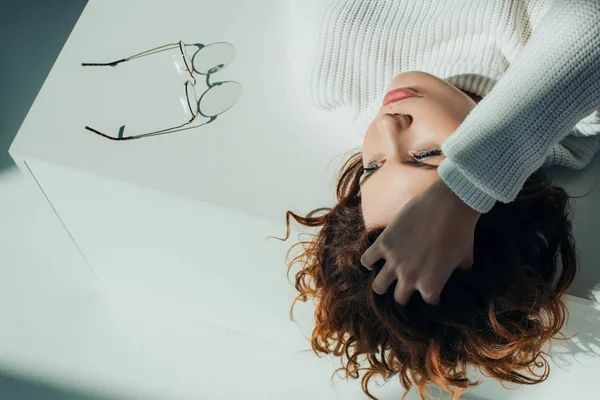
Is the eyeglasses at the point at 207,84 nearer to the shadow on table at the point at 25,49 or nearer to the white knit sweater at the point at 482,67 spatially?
the white knit sweater at the point at 482,67

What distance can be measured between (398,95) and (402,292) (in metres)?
0.27

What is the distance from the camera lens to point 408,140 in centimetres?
95

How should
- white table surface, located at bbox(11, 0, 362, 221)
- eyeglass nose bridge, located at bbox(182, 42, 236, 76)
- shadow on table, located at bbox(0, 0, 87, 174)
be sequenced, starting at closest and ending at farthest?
1. white table surface, located at bbox(11, 0, 362, 221)
2. eyeglass nose bridge, located at bbox(182, 42, 236, 76)
3. shadow on table, located at bbox(0, 0, 87, 174)

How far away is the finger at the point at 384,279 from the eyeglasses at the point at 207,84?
1.49 ft

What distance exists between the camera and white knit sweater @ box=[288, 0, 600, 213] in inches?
33.2

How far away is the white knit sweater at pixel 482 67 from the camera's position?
0.84 meters

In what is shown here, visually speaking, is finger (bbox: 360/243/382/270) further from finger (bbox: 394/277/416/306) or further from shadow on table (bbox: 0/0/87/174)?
shadow on table (bbox: 0/0/87/174)

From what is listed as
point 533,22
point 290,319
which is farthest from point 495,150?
point 290,319

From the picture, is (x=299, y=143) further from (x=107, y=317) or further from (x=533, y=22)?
(x=107, y=317)

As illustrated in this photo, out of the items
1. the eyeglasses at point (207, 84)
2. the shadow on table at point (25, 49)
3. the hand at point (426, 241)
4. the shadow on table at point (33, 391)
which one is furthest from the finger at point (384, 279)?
the shadow on table at point (25, 49)

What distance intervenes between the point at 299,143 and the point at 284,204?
12 centimetres

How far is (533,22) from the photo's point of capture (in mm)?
1078

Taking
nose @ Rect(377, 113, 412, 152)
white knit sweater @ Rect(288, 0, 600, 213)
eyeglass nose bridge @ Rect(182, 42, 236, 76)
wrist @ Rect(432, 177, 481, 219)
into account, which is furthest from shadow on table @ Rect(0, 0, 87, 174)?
wrist @ Rect(432, 177, 481, 219)

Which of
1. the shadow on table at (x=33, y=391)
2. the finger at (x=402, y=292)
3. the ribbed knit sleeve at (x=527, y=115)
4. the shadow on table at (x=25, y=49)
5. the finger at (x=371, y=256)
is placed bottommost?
the shadow on table at (x=33, y=391)
